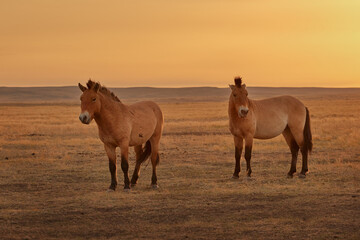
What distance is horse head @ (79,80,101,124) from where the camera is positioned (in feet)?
32.9

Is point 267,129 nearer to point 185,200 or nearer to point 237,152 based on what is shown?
point 237,152

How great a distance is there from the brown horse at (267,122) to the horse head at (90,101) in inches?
124

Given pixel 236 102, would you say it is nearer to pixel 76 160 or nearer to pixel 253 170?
pixel 253 170

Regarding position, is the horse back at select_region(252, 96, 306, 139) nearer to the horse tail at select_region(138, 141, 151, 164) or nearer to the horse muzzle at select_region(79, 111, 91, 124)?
the horse tail at select_region(138, 141, 151, 164)

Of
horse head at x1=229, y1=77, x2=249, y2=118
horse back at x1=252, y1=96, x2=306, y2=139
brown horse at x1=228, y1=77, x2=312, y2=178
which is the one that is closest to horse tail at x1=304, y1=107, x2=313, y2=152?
brown horse at x1=228, y1=77, x2=312, y2=178

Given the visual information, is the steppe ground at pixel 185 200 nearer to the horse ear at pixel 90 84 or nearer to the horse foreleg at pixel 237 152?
the horse foreleg at pixel 237 152

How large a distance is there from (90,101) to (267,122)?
449 centimetres

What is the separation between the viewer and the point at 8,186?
11305 millimetres

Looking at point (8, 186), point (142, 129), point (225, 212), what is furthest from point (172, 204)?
point (8, 186)

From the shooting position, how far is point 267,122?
12508 millimetres

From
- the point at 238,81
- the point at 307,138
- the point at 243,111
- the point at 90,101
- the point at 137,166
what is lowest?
the point at 137,166

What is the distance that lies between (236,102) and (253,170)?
237 cm

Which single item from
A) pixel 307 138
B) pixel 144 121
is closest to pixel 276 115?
pixel 307 138

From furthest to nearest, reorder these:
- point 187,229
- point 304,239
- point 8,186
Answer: point 8,186
point 187,229
point 304,239
